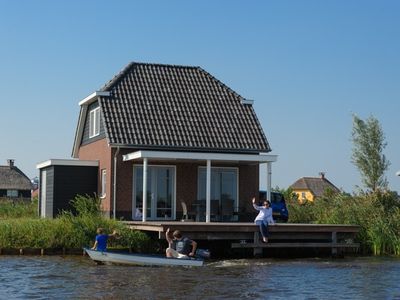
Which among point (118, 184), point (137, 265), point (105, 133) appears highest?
point (105, 133)

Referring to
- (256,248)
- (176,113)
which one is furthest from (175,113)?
(256,248)

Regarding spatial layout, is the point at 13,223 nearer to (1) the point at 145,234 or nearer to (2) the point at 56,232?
(2) the point at 56,232

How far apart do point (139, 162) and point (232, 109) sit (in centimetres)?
574

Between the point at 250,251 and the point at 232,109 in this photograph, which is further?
the point at 232,109

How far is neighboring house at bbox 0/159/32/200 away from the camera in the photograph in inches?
3452

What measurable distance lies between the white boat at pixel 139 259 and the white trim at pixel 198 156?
7009 mm

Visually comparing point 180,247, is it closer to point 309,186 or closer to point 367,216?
point 367,216

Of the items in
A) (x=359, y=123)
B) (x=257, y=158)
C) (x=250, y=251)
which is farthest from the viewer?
(x=359, y=123)

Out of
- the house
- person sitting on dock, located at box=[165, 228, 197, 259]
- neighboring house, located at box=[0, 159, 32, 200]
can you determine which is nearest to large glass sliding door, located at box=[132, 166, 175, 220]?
the house

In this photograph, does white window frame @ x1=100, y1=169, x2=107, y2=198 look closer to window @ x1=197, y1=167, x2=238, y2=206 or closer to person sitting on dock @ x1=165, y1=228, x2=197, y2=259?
window @ x1=197, y1=167, x2=238, y2=206

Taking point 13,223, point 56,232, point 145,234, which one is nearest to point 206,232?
point 145,234

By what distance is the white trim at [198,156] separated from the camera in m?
30.1

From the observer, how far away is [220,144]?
33281 mm

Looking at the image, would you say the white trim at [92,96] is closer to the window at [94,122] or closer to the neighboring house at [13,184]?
the window at [94,122]
